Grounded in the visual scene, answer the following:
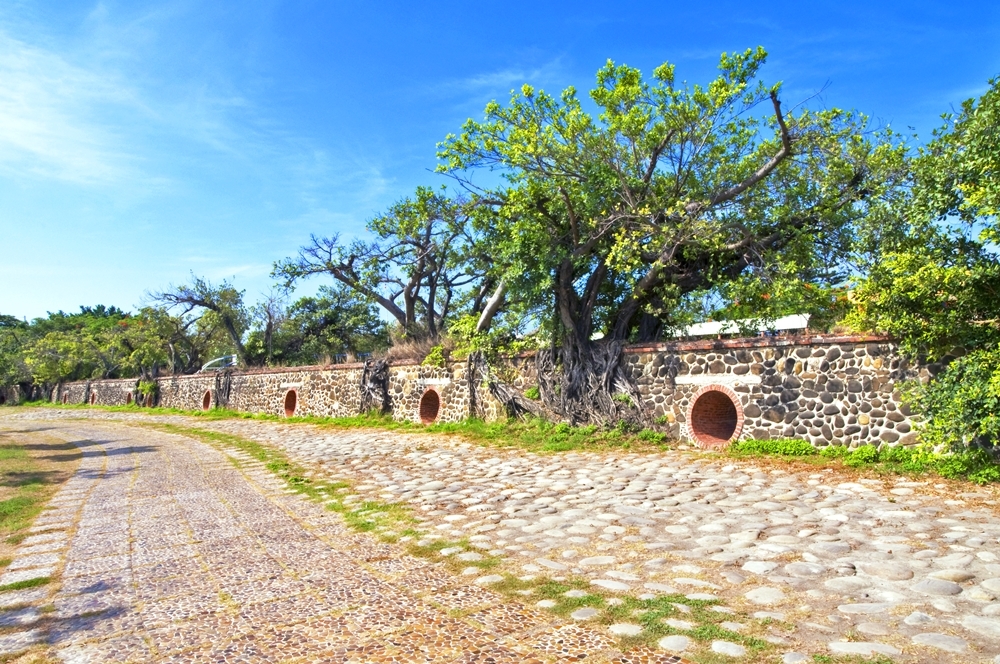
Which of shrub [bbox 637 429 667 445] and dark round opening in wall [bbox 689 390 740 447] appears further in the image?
shrub [bbox 637 429 667 445]

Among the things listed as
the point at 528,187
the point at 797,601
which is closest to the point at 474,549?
the point at 797,601

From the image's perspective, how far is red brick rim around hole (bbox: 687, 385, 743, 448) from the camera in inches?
449

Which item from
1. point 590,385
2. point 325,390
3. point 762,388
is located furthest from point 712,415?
point 325,390

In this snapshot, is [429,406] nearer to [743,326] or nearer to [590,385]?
[590,385]

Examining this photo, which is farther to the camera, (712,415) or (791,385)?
(712,415)

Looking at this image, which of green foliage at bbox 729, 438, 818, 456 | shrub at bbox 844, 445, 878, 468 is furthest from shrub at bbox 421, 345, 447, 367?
shrub at bbox 844, 445, 878, 468

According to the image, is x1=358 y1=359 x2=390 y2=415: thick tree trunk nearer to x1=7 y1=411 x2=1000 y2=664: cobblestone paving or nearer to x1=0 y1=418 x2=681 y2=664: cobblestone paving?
x1=7 y1=411 x2=1000 y2=664: cobblestone paving

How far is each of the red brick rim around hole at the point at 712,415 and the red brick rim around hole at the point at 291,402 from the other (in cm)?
1576

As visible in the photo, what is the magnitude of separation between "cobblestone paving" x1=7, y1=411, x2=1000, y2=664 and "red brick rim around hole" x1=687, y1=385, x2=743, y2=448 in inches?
54.4

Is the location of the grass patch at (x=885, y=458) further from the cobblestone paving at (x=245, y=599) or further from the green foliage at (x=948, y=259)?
the cobblestone paving at (x=245, y=599)

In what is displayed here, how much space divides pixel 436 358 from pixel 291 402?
870 centimetres

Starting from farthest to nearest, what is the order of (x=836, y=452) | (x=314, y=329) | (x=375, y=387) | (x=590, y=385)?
(x=314, y=329) → (x=375, y=387) → (x=590, y=385) → (x=836, y=452)

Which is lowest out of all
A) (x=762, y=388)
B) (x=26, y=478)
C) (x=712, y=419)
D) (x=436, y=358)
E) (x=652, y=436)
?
(x=26, y=478)

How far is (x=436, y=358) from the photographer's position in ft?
57.4
